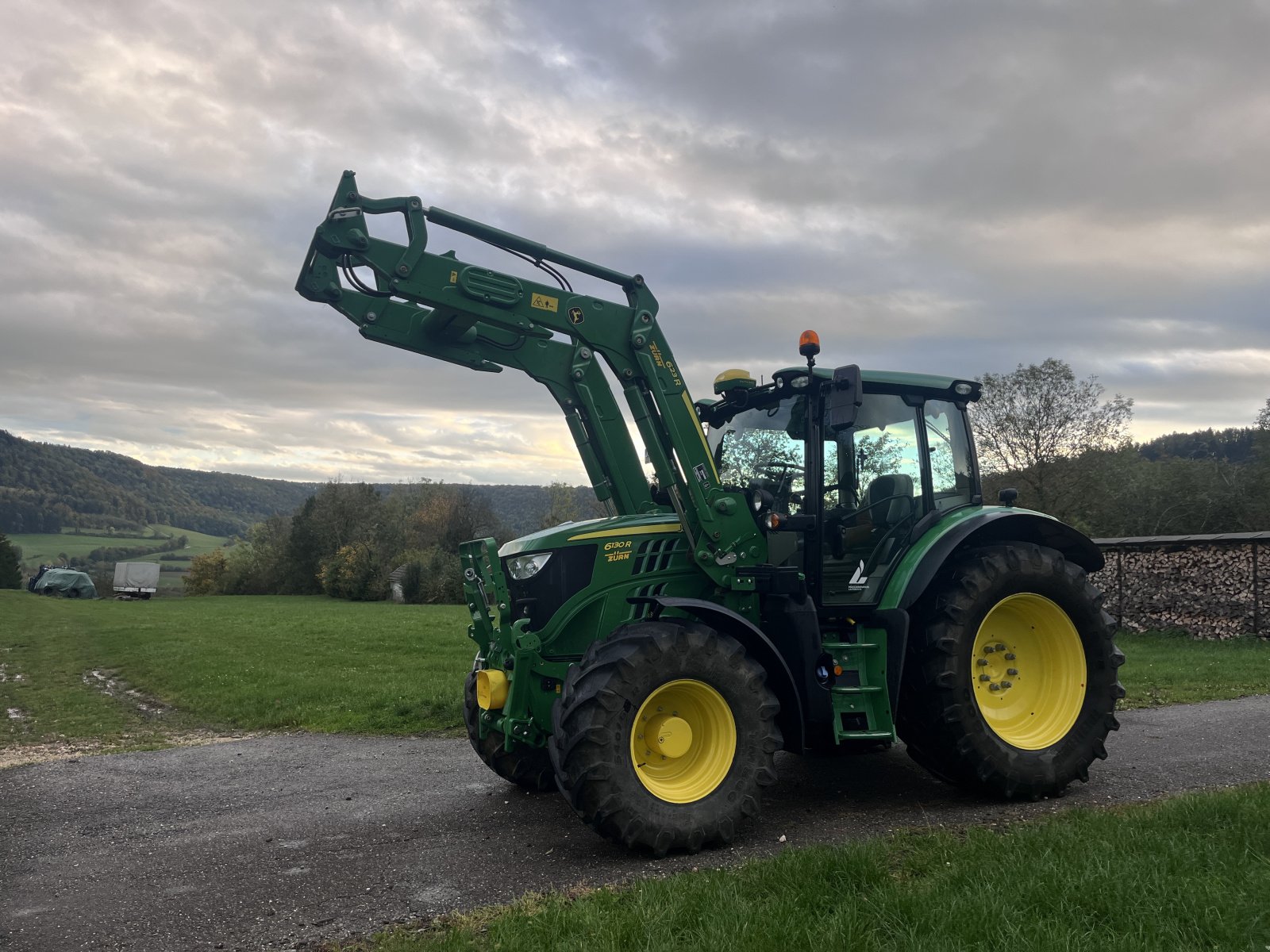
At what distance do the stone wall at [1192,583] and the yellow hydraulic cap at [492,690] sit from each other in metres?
19.3

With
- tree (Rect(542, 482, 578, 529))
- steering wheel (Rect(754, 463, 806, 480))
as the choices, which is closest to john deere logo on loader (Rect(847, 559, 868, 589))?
steering wheel (Rect(754, 463, 806, 480))

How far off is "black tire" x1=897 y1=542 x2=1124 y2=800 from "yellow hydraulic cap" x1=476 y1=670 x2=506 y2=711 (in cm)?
279

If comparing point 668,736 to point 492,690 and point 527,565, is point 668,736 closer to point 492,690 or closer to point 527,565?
point 492,690

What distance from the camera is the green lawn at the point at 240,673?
1139 cm

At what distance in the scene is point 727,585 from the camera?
6137 mm

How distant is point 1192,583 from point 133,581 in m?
60.6

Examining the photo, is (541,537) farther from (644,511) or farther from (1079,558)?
(1079,558)

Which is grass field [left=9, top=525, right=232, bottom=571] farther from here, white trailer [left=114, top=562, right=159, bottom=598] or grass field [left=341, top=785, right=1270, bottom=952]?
grass field [left=341, top=785, right=1270, bottom=952]

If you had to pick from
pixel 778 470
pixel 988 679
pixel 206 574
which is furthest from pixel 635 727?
pixel 206 574

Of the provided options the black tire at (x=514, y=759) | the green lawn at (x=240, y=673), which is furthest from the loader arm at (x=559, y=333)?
the green lawn at (x=240, y=673)

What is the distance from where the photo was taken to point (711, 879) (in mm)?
4383

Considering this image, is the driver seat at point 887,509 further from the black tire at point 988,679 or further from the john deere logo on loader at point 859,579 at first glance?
the black tire at point 988,679

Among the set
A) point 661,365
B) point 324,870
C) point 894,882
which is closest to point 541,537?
point 661,365

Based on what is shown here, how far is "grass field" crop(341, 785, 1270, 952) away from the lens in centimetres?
361
